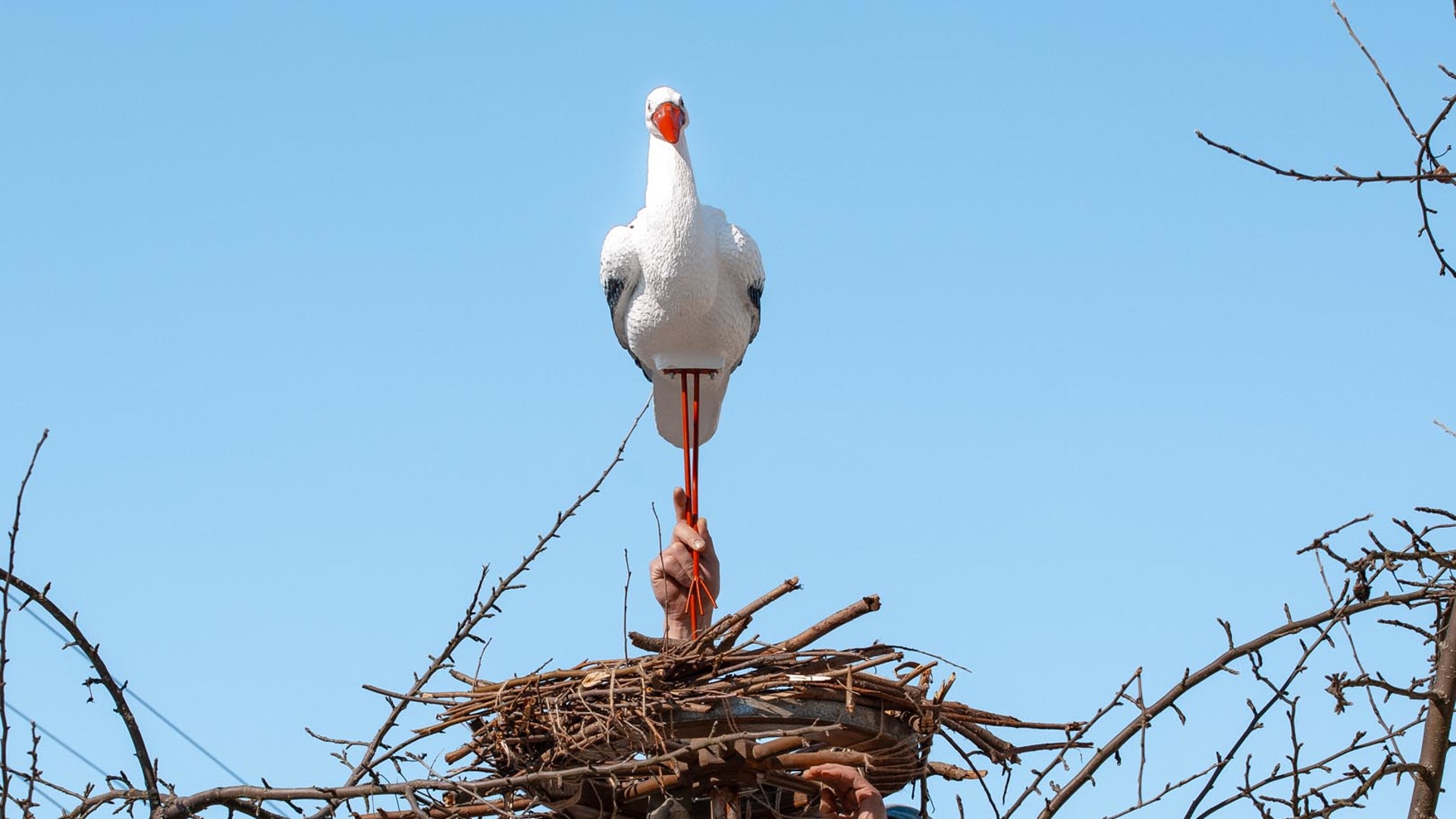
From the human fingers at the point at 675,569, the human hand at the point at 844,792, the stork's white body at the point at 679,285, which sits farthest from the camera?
the stork's white body at the point at 679,285

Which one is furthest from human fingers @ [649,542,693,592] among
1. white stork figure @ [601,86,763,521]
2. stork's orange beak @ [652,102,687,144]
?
stork's orange beak @ [652,102,687,144]

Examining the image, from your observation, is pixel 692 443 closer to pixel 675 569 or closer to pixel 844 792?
pixel 675 569

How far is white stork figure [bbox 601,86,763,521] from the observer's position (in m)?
7.20

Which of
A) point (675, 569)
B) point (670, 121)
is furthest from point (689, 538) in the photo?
point (670, 121)

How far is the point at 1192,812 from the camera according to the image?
4.40 m

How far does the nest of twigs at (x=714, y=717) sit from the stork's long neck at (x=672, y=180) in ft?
6.21

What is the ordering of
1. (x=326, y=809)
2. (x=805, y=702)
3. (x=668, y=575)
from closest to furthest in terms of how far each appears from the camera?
(x=326, y=809) < (x=805, y=702) < (x=668, y=575)

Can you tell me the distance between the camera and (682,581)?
6.89 meters

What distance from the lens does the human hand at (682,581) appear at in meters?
6.89

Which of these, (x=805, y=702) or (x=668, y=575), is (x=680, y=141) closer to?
(x=668, y=575)

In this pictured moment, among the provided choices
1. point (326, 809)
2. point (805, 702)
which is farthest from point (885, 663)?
point (326, 809)

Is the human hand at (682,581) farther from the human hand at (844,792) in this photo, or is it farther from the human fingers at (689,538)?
the human hand at (844,792)

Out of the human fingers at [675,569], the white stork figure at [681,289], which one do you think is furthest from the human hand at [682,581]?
the white stork figure at [681,289]

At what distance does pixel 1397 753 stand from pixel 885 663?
1.88 metres
